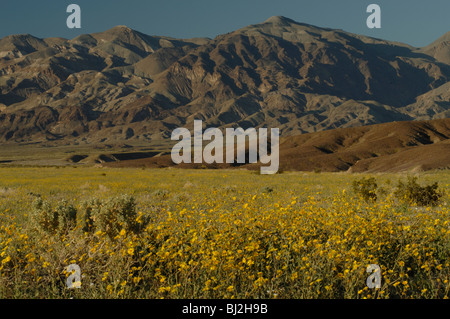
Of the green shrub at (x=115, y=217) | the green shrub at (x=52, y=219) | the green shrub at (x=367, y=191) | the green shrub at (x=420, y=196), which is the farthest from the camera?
the green shrub at (x=367, y=191)

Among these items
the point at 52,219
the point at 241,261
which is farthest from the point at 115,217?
the point at 241,261

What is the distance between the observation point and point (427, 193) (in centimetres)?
1653

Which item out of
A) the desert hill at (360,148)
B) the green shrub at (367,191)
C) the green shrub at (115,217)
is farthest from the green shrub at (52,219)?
the desert hill at (360,148)

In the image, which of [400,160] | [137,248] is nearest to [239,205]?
[137,248]

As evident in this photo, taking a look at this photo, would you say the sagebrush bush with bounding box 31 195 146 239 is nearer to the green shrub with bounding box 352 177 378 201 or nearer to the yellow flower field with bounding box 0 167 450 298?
the yellow flower field with bounding box 0 167 450 298

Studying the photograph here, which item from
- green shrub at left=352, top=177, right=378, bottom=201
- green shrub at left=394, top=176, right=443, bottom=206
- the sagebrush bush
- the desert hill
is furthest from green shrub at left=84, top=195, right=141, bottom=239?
the desert hill

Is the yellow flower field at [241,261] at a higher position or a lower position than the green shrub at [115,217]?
lower

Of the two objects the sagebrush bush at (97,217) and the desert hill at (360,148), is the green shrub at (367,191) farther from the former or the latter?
the desert hill at (360,148)

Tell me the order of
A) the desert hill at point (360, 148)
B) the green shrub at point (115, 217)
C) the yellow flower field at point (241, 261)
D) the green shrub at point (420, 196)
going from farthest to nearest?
1. the desert hill at point (360, 148)
2. the green shrub at point (420, 196)
3. the green shrub at point (115, 217)
4. the yellow flower field at point (241, 261)

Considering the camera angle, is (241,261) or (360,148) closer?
(241,261)

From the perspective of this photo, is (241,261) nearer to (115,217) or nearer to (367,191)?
(115,217)

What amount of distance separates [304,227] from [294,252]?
1029 millimetres
